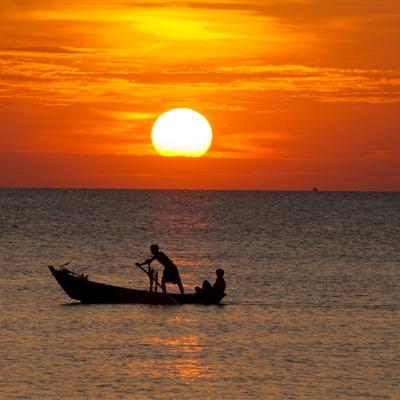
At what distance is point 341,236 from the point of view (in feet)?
327

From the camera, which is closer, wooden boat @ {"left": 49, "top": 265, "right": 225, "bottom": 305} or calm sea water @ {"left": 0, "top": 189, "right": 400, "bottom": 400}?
calm sea water @ {"left": 0, "top": 189, "right": 400, "bottom": 400}

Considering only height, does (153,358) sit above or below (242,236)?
below

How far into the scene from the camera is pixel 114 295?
39750 mm

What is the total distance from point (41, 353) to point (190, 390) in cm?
572

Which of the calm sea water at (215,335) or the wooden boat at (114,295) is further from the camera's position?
the wooden boat at (114,295)

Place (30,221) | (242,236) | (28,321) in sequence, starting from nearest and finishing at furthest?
(28,321) → (242,236) → (30,221)

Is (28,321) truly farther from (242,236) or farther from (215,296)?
(242,236)

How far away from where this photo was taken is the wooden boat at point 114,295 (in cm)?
3966

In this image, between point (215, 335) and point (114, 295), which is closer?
point (215, 335)

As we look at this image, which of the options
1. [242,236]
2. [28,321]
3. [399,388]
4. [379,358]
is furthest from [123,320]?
[242,236]

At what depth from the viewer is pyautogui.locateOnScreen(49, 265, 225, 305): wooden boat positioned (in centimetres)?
3966

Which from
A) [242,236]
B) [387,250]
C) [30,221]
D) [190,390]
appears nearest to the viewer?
[190,390]

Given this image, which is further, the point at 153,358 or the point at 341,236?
the point at 341,236

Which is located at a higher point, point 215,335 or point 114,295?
point 114,295
